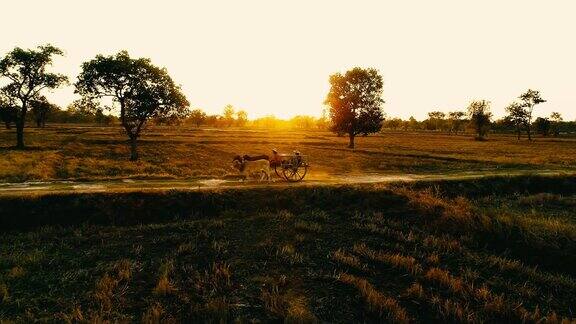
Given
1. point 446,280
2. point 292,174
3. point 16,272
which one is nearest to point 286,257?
point 446,280

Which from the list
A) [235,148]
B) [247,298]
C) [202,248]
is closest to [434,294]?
[247,298]

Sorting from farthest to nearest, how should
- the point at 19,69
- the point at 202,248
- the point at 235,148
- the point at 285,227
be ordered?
→ the point at 235,148, the point at 19,69, the point at 285,227, the point at 202,248

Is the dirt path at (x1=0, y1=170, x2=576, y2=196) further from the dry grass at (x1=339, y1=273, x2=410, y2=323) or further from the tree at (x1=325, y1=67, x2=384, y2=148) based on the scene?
the tree at (x1=325, y1=67, x2=384, y2=148)

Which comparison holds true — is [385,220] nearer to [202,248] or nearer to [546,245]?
[546,245]

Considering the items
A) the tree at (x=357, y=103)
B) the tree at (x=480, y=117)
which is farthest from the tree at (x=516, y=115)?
the tree at (x=357, y=103)

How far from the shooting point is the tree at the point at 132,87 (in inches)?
1848

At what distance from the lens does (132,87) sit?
4831cm

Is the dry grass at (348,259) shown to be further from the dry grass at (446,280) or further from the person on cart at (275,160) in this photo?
the person on cart at (275,160)

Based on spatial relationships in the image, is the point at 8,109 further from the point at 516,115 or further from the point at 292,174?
the point at 516,115

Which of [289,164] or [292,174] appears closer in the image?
[289,164]

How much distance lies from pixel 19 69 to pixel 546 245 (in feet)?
193

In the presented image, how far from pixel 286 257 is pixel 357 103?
180 feet

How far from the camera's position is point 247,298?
1198 cm

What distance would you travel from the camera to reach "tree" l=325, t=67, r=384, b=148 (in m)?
66.4
